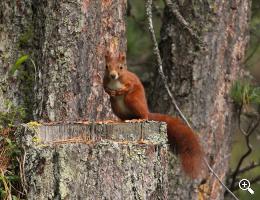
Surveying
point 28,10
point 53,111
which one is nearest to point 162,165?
point 53,111

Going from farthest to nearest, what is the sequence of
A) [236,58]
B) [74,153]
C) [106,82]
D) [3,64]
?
[236,58], [3,64], [106,82], [74,153]

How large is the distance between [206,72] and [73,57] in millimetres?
978

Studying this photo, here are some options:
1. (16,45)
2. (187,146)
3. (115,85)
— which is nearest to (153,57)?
(16,45)

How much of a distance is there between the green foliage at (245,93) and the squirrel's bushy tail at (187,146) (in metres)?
0.63

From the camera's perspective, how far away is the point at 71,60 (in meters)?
4.39

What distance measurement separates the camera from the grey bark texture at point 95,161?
3.37 m

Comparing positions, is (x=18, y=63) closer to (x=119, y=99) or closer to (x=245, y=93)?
(x=119, y=99)

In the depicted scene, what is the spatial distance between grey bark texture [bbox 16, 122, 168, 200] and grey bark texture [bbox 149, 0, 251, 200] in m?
1.44

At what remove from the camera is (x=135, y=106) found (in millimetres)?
3975

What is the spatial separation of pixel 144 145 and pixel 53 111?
101 cm

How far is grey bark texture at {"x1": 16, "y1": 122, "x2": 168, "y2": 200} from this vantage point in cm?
337

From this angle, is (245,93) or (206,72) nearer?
(245,93)

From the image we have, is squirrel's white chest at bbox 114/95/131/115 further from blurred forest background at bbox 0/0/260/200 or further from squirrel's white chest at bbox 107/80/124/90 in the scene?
blurred forest background at bbox 0/0/260/200

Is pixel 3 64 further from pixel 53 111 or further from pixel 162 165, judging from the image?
pixel 162 165
